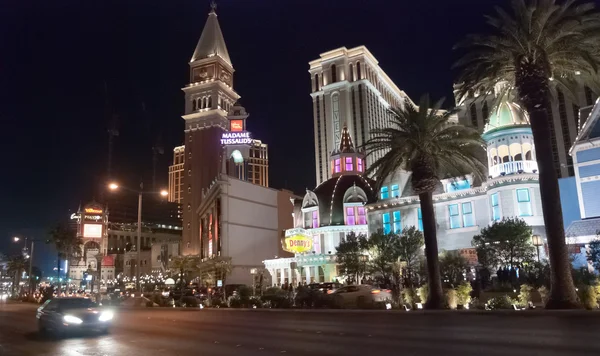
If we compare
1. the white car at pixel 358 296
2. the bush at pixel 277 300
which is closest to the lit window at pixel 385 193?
the bush at pixel 277 300

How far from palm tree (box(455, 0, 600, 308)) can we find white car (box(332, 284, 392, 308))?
351 inches

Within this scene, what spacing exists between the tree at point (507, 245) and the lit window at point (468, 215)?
7.27m

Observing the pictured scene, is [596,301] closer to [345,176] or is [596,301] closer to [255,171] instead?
[345,176]

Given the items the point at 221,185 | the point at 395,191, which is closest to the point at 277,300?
the point at 395,191

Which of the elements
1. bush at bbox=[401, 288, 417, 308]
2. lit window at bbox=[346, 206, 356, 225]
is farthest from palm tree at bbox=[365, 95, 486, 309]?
lit window at bbox=[346, 206, 356, 225]

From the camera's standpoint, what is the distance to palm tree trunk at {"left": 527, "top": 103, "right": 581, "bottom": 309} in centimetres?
2022

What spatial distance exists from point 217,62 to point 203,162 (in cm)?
2586

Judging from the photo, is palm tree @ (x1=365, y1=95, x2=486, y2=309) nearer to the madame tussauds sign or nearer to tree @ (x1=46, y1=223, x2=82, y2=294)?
the madame tussauds sign

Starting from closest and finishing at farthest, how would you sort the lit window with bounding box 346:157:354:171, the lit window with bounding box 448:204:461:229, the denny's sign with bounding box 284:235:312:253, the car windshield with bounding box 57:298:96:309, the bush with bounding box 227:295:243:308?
the car windshield with bounding box 57:298:96:309, the bush with bounding box 227:295:243:308, the lit window with bounding box 448:204:461:229, the denny's sign with bounding box 284:235:312:253, the lit window with bounding box 346:157:354:171

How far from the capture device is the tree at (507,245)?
3183 cm

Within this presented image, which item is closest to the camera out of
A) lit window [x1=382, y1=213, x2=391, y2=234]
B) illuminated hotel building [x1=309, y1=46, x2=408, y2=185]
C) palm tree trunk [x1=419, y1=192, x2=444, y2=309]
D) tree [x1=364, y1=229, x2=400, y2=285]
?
palm tree trunk [x1=419, y1=192, x2=444, y2=309]

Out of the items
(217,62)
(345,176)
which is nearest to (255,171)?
(217,62)

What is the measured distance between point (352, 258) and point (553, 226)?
912 inches

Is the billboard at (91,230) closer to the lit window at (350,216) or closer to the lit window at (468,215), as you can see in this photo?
the lit window at (350,216)
